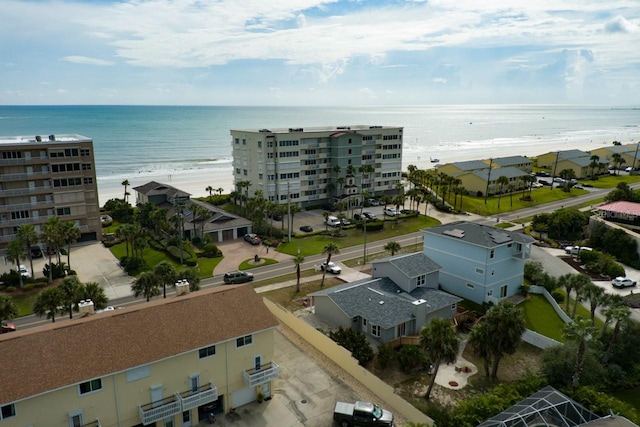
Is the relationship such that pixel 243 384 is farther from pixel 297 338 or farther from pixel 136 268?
pixel 136 268

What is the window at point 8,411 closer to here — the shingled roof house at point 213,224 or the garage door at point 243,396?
the garage door at point 243,396

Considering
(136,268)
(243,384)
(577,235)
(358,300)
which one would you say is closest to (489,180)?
(577,235)

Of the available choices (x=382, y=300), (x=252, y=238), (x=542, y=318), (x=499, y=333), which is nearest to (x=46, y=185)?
(x=252, y=238)

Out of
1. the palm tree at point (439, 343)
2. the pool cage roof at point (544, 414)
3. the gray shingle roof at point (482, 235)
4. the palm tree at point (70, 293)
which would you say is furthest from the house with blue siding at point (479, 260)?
the palm tree at point (70, 293)

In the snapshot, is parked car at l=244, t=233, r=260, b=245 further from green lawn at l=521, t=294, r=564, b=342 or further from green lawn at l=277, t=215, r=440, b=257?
green lawn at l=521, t=294, r=564, b=342

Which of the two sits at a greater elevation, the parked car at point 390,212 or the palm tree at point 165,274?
the palm tree at point 165,274

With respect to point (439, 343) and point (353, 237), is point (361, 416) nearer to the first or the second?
point (439, 343)
